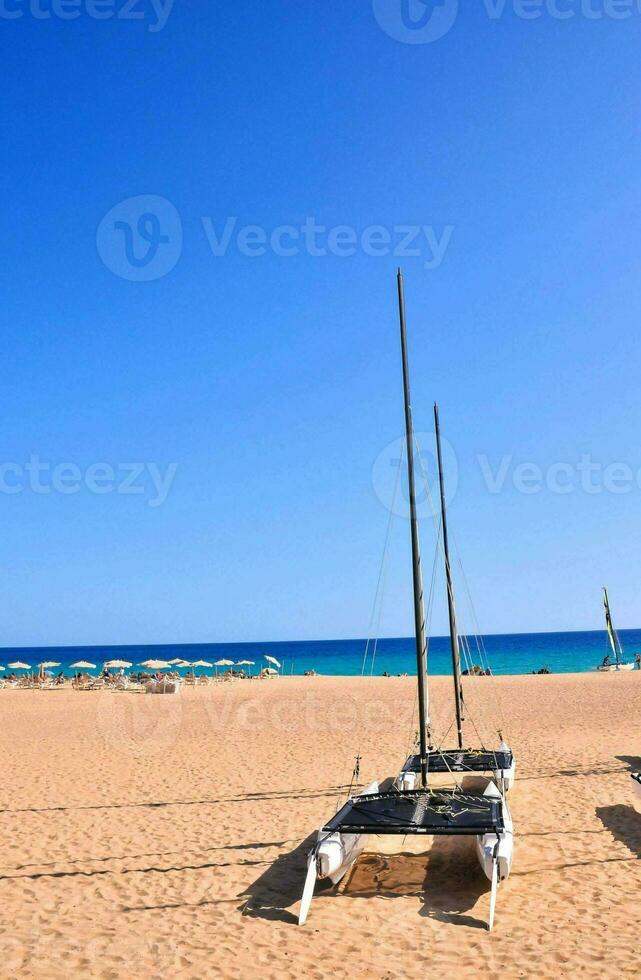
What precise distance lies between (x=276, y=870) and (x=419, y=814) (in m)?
2.36

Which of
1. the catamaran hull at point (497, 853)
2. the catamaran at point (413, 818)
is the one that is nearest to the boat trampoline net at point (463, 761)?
the catamaran at point (413, 818)

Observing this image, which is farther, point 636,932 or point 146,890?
point 146,890

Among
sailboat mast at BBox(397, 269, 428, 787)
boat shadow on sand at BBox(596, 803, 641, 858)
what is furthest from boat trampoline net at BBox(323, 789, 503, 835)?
boat shadow on sand at BBox(596, 803, 641, 858)

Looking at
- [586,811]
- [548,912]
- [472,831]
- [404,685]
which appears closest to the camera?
[548,912]

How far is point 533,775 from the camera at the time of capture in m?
16.8

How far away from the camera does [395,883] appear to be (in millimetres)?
10180

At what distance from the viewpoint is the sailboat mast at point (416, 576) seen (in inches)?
477

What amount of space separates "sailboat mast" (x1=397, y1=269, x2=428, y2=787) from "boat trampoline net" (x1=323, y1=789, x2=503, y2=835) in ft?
2.38

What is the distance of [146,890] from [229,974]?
2.95 meters

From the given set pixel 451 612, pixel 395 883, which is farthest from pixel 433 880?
pixel 451 612

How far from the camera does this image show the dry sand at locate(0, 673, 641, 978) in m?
7.85

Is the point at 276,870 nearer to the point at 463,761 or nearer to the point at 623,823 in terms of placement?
the point at 463,761

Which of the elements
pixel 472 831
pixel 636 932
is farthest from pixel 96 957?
pixel 636 932

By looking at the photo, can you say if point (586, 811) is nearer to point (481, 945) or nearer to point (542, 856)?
point (542, 856)
